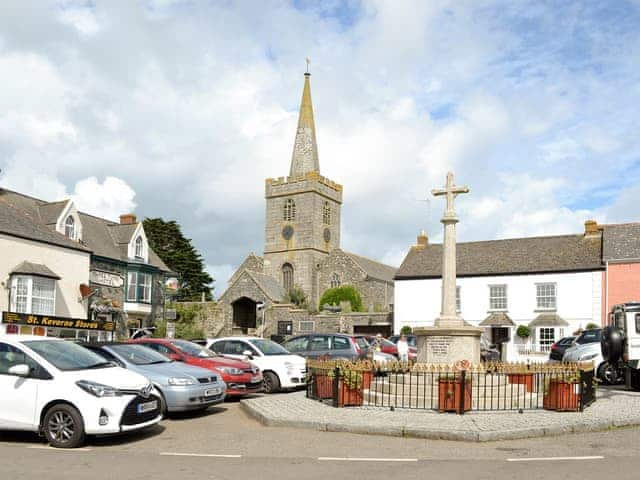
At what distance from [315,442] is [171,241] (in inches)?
2420

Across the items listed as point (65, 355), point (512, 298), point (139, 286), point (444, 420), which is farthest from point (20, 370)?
point (512, 298)

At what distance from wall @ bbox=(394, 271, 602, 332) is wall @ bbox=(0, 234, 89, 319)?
809 inches

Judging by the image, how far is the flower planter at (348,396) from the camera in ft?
44.1

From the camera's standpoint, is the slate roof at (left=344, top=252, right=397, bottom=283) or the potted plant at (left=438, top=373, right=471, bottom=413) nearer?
the potted plant at (left=438, top=373, right=471, bottom=413)

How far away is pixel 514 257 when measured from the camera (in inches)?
1722

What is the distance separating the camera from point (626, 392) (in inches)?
675

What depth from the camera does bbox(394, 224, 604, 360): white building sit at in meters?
40.5

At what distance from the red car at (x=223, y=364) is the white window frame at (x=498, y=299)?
2908 cm

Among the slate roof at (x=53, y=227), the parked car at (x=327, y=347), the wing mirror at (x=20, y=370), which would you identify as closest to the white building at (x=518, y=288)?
the slate roof at (x=53, y=227)

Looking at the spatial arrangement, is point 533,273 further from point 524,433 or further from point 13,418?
point 13,418

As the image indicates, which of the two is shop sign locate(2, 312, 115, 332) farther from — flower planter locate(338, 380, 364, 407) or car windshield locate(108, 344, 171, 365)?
flower planter locate(338, 380, 364, 407)

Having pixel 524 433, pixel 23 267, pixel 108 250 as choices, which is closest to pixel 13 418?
pixel 524 433

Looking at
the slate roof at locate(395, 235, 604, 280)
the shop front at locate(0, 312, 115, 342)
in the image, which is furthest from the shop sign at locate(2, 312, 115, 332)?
the slate roof at locate(395, 235, 604, 280)

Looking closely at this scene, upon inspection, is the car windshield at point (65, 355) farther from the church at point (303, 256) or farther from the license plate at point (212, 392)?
the church at point (303, 256)
